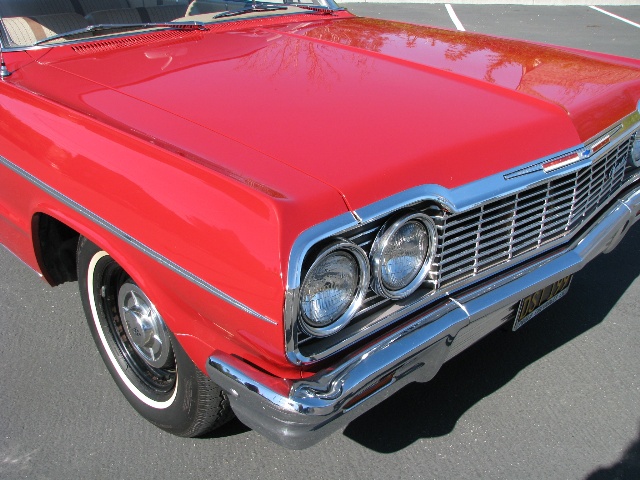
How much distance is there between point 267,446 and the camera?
8.42 feet

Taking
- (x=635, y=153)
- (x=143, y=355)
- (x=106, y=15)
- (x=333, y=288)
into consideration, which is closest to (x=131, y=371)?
(x=143, y=355)

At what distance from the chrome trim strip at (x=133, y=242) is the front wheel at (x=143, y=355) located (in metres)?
0.19

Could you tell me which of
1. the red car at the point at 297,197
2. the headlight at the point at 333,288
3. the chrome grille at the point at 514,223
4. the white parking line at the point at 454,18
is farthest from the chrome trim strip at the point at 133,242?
the white parking line at the point at 454,18

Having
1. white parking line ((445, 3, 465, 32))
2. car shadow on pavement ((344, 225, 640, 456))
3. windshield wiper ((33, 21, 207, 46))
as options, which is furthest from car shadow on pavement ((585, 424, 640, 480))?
white parking line ((445, 3, 465, 32))

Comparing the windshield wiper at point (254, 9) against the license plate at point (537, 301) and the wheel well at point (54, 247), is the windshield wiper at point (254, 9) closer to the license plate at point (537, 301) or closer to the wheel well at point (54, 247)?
the wheel well at point (54, 247)

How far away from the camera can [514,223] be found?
2.31 meters

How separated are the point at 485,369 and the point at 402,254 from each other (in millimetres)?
1097

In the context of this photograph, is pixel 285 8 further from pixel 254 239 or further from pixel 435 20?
pixel 435 20

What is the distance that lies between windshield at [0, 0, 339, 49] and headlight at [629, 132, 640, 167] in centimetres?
182

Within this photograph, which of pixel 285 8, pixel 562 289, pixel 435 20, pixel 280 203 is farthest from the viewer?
pixel 435 20

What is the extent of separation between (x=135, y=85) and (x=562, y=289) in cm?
178

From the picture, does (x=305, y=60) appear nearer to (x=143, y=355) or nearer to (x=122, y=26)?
(x=122, y=26)

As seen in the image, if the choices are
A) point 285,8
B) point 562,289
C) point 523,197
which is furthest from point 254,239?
point 285,8

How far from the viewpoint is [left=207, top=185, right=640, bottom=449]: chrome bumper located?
1841 mm
